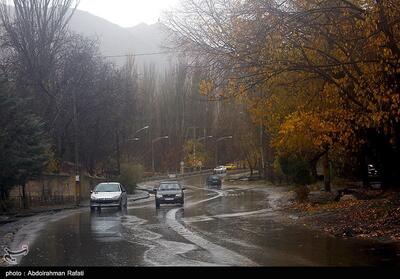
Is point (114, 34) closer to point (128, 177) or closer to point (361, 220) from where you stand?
point (128, 177)

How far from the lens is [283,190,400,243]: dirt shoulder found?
50.5 ft

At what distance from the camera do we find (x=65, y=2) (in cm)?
4800

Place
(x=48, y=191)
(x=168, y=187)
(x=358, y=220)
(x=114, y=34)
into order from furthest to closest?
(x=114, y=34), (x=48, y=191), (x=168, y=187), (x=358, y=220)

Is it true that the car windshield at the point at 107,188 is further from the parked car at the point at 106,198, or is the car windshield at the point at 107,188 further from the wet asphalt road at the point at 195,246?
the wet asphalt road at the point at 195,246

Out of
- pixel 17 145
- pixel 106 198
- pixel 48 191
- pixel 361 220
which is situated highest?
pixel 17 145

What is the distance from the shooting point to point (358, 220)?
17.8 metres

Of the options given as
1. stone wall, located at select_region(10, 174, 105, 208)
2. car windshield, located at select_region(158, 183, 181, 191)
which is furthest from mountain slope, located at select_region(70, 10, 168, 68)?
car windshield, located at select_region(158, 183, 181, 191)

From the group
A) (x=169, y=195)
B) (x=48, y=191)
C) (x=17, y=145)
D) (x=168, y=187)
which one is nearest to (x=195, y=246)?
(x=17, y=145)

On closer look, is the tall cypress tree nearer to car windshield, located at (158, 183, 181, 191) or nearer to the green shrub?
car windshield, located at (158, 183, 181, 191)

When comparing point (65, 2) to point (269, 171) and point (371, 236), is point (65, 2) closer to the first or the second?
point (269, 171)

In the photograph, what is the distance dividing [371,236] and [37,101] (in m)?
37.3

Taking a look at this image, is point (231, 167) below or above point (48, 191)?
below

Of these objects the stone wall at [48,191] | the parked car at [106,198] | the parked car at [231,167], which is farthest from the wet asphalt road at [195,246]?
the parked car at [231,167]

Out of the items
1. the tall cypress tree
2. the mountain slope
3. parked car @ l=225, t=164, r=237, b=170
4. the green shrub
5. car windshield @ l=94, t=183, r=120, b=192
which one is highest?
the mountain slope
